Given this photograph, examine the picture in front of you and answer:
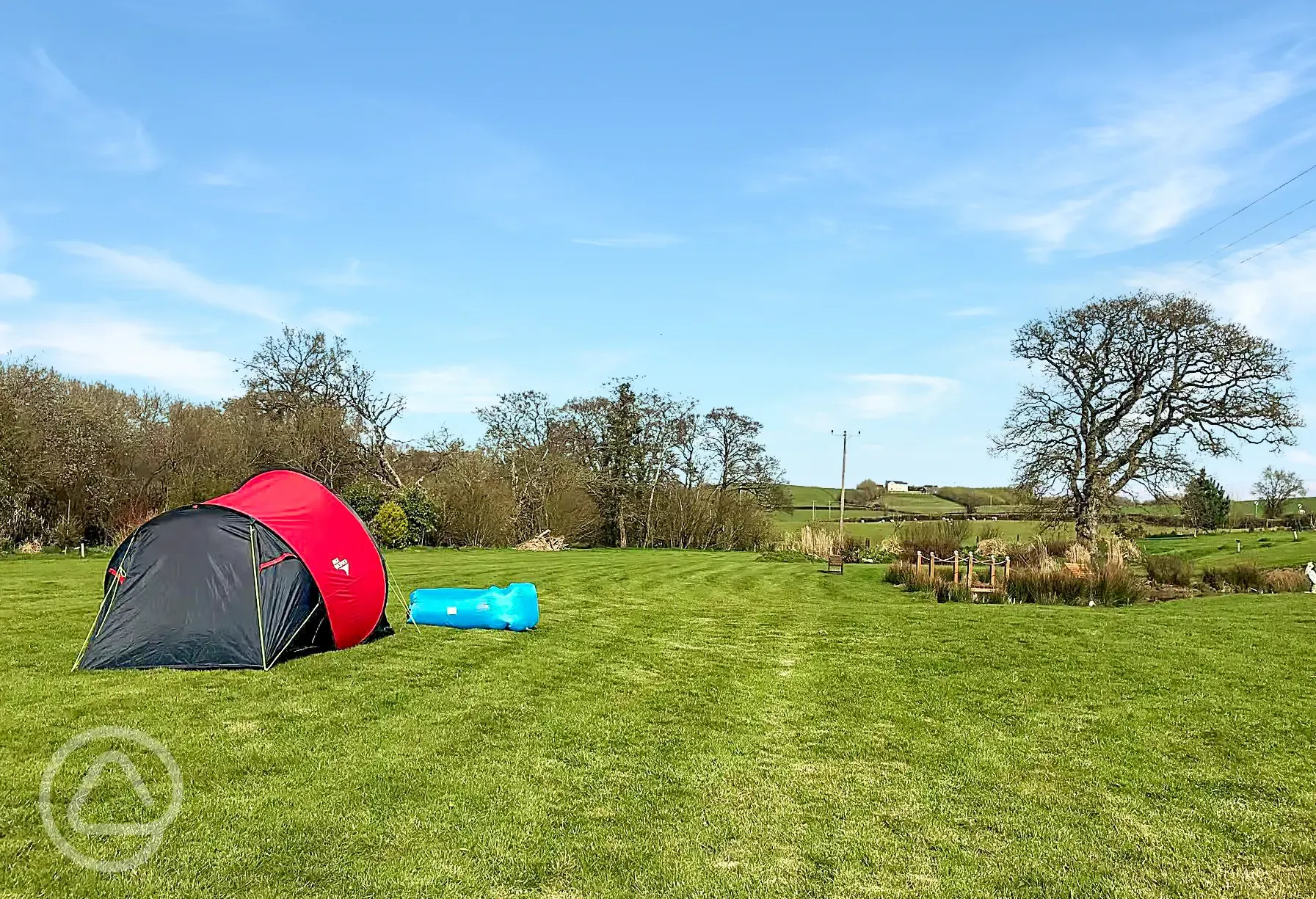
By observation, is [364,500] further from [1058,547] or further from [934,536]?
[1058,547]

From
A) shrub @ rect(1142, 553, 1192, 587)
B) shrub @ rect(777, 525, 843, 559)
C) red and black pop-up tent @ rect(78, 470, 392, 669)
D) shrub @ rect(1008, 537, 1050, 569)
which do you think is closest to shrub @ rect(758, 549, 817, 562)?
shrub @ rect(777, 525, 843, 559)

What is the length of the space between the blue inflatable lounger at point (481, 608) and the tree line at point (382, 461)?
1781 cm

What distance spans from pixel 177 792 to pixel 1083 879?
4595mm

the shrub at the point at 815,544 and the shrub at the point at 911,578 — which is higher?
the shrub at the point at 815,544

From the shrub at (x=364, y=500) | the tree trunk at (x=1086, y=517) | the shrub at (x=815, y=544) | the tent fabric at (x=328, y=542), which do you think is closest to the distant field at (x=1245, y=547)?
the tree trunk at (x=1086, y=517)

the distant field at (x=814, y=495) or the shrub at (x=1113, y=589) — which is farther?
the distant field at (x=814, y=495)

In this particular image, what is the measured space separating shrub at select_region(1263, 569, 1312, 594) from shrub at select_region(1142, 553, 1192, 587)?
1.59 metres

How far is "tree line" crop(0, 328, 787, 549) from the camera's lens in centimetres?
2645

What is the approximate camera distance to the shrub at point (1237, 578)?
2012cm

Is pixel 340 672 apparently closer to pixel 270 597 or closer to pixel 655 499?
pixel 270 597

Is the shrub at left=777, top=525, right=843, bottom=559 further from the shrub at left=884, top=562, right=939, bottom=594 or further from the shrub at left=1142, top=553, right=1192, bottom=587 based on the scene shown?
the shrub at left=1142, top=553, right=1192, bottom=587

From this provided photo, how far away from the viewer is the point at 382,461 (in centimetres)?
3850

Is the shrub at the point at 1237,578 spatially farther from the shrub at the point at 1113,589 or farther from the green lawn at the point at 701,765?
the green lawn at the point at 701,765

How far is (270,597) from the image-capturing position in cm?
880
